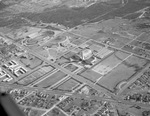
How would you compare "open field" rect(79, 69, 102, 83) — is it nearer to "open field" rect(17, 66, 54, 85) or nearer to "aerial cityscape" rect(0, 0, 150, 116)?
"aerial cityscape" rect(0, 0, 150, 116)

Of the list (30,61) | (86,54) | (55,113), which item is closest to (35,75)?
(30,61)

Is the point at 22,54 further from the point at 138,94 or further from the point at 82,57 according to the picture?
the point at 138,94

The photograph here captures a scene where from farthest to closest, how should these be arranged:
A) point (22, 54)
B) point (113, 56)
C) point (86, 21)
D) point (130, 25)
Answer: point (86, 21) → point (130, 25) → point (22, 54) → point (113, 56)

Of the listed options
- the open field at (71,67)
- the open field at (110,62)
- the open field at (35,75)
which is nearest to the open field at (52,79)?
the open field at (71,67)

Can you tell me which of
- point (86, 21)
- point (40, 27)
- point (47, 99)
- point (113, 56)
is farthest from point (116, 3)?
point (47, 99)

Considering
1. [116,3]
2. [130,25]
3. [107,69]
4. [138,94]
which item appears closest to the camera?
[138,94]

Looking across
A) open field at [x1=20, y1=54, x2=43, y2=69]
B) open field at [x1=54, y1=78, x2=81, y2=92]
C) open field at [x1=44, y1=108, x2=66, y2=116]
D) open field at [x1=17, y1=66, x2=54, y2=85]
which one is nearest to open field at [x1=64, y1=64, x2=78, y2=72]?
open field at [x1=54, y1=78, x2=81, y2=92]

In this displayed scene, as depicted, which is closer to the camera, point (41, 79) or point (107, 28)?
point (41, 79)

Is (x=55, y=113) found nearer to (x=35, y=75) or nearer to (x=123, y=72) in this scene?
(x=35, y=75)
